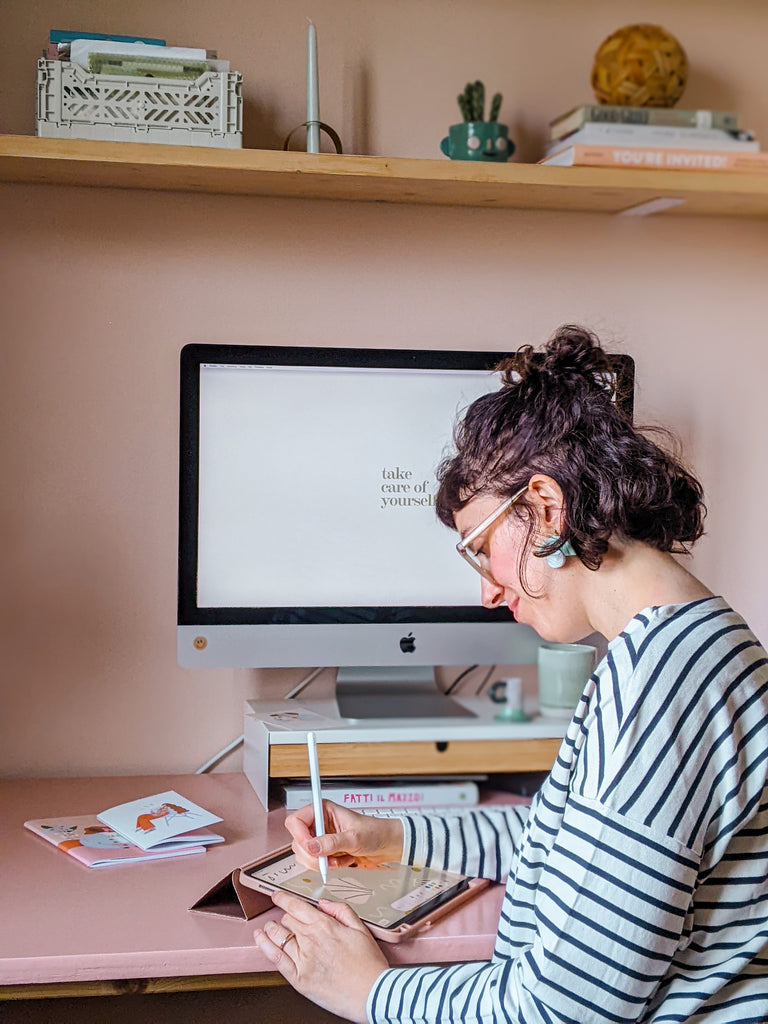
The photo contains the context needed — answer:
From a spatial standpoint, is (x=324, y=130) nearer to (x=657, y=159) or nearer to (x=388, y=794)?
(x=657, y=159)

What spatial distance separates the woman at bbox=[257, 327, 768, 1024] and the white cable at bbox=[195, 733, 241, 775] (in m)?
0.49

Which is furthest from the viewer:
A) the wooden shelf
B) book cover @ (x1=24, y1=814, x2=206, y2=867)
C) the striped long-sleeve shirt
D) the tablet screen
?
the wooden shelf

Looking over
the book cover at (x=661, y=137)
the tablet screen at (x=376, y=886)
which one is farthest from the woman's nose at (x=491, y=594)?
the book cover at (x=661, y=137)

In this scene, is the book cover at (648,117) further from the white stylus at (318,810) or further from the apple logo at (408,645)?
the white stylus at (318,810)

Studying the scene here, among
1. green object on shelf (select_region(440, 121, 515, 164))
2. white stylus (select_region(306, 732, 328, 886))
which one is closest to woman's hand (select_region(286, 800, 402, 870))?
white stylus (select_region(306, 732, 328, 886))

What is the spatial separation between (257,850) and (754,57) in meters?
1.47

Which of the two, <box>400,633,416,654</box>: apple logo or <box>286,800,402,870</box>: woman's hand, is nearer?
<box>286,800,402,870</box>: woman's hand

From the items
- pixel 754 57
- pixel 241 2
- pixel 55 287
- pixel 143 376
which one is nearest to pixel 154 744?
pixel 143 376

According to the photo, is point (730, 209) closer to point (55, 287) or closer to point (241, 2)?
point (241, 2)

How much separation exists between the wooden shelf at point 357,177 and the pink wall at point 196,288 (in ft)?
0.20

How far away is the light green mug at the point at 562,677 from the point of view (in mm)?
1606

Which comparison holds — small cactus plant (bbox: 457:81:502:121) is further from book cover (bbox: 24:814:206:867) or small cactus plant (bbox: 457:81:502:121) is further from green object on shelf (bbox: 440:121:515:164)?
book cover (bbox: 24:814:206:867)

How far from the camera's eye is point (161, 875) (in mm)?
1294

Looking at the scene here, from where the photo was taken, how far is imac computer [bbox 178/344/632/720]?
156 cm
